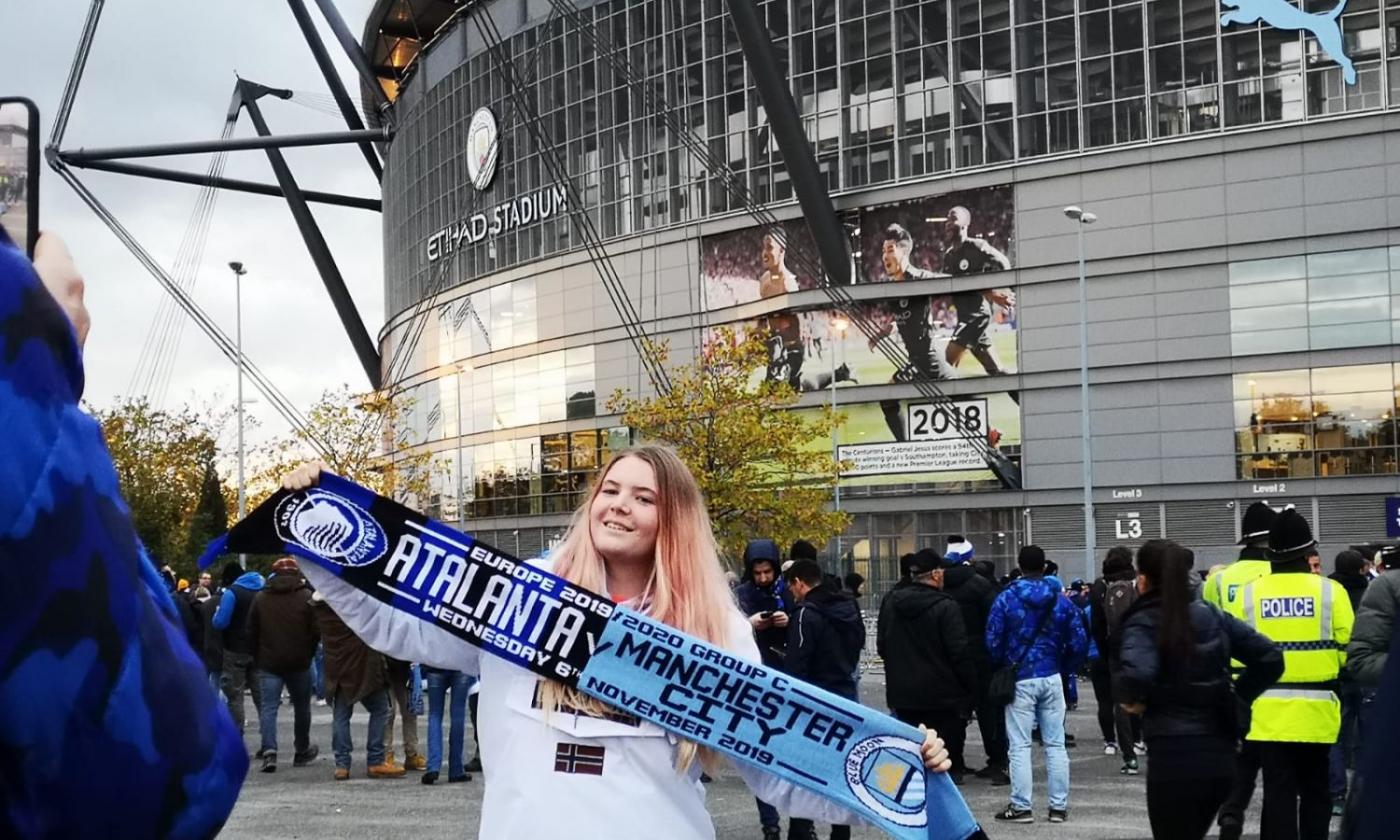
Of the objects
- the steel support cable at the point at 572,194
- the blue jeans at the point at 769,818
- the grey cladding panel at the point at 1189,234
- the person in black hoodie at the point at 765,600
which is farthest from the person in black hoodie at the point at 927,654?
the steel support cable at the point at 572,194

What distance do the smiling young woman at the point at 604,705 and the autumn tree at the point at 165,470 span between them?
51.1 meters

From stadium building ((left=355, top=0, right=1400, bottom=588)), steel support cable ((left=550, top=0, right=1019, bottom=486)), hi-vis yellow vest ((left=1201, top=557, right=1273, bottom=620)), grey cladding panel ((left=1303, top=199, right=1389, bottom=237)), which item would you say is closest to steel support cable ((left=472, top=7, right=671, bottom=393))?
stadium building ((left=355, top=0, right=1400, bottom=588))

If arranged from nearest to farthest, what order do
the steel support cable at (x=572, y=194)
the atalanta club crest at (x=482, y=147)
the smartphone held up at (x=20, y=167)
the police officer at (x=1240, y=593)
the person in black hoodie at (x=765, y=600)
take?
the smartphone held up at (x=20, y=167), the police officer at (x=1240, y=593), the person in black hoodie at (x=765, y=600), the steel support cable at (x=572, y=194), the atalanta club crest at (x=482, y=147)

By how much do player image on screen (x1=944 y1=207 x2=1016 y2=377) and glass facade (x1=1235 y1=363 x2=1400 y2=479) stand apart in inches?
309

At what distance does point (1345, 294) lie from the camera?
45.7 metres

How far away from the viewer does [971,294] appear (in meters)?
51.8

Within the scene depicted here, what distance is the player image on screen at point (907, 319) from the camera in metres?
52.7

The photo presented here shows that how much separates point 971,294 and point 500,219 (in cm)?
2361

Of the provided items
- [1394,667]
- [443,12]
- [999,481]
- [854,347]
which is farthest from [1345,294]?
[1394,667]

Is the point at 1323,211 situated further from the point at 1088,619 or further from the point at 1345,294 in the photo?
the point at 1088,619

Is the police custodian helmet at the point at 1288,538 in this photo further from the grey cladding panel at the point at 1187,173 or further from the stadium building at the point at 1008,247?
the grey cladding panel at the point at 1187,173

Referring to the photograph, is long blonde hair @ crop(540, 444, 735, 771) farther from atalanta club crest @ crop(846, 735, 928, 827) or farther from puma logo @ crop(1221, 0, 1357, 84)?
puma logo @ crop(1221, 0, 1357, 84)

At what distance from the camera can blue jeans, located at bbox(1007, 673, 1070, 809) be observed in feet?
42.3

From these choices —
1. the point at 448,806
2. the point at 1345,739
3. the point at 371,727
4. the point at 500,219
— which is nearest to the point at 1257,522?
the point at 1345,739
